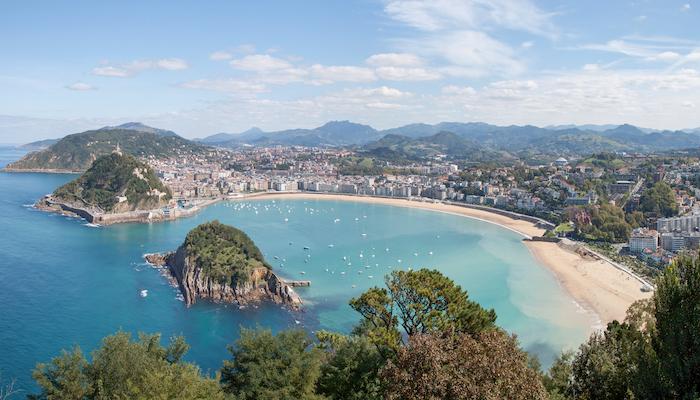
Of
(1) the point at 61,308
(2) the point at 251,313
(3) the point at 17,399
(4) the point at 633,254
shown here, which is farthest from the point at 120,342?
(4) the point at 633,254

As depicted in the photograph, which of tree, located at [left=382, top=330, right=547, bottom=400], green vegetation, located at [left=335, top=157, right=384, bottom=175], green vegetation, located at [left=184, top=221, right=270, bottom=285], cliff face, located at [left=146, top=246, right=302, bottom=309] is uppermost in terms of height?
tree, located at [left=382, top=330, right=547, bottom=400]

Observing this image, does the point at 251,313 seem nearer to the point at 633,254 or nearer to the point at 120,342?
the point at 120,342

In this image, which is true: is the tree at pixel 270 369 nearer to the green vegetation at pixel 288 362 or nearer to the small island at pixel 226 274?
the green vegetation at pixel 288 362

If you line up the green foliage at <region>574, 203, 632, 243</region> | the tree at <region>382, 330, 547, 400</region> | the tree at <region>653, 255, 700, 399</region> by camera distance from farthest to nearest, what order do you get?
the green foliage at <region>574, 203, 632, 243</region>
the tree at <region>653, 255, 700, 399</region>
the tree at <region>382, 330, 547, 400</region>

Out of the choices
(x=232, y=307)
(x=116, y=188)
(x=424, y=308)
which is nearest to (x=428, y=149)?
(x=116, y=188)

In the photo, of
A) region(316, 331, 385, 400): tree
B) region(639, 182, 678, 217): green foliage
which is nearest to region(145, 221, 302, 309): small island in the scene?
region(316, 331, 385, 400): tree

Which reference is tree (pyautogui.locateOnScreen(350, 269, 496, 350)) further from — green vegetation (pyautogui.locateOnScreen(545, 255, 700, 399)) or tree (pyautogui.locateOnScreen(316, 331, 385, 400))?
green vegetation (pyautogui.locateOnScreen(545, 255, 700, 399))
